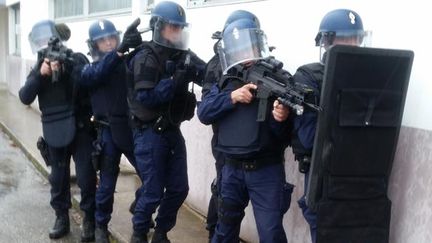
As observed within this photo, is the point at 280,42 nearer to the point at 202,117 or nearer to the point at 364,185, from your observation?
the point at 202,117

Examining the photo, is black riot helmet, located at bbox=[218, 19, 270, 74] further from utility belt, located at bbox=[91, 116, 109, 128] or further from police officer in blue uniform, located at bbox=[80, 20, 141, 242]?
utility belt, located at bbox=[91, 116, 109, 128]

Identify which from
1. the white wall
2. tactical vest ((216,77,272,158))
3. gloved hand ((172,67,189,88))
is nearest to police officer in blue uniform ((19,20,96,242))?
gloved hand ((172,67,189,88))

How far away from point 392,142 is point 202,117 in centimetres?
117

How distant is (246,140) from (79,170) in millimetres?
1930

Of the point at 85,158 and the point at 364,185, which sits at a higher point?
the point at 364,185

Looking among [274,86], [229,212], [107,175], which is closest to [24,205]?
[107,175]

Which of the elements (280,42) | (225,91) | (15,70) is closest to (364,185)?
(225,91)

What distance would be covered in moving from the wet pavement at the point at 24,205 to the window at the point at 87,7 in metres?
2.65

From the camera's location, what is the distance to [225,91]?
3.15 meters

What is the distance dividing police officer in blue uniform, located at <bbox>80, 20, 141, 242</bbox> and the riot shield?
6.68 feet

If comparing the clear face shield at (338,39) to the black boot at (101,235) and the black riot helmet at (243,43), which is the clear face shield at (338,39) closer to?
the black riot helmet at (243,43)

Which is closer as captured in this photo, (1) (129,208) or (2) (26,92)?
(2) (26,92)

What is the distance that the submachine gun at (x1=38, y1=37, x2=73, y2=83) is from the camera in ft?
13.2

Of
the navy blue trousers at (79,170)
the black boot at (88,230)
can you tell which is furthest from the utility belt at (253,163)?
the black boot at (88,230)
